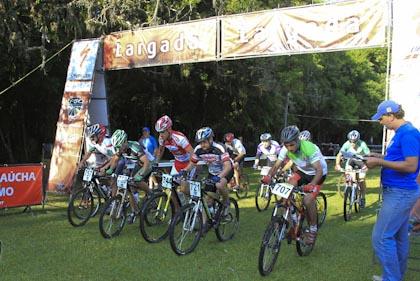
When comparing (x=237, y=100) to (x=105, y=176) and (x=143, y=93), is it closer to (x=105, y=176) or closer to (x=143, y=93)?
(x=143, y=93)

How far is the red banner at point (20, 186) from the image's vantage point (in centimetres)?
1030

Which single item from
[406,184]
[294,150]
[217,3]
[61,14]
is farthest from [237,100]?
[406,184]

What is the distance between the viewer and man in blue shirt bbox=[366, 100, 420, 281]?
5246mm

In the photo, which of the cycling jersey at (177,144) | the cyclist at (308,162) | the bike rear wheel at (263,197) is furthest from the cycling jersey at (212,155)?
the bike rear wheel at (263,197)

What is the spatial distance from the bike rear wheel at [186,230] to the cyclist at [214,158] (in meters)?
0.67

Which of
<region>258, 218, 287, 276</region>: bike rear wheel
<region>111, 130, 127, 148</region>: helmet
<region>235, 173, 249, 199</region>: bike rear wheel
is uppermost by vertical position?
<region>111, 130, 127, 148</region>: helmet

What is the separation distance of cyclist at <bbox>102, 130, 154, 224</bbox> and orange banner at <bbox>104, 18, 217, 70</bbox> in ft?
15.3

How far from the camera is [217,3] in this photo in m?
20.3

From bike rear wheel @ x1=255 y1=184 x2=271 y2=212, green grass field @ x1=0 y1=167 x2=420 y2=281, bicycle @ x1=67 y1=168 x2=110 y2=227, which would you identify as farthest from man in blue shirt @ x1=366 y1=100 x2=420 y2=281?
bike rear wheel @ x1=255 y1=184 x2=271 y2=212

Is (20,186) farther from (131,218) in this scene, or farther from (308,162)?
(308,162)

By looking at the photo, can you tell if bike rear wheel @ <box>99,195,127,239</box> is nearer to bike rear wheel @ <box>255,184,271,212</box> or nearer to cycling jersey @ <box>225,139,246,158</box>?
bike rear wheel @ <box>255,184,271,212</box>

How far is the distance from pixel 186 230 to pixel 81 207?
10.3 ft

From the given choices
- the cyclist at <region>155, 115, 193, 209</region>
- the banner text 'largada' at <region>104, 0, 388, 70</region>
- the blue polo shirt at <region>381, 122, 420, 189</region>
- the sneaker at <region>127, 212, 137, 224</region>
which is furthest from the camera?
the banner text 'largada' at <region>104, 0, 388, 70</region>

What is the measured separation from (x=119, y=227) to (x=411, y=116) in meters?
5.16
